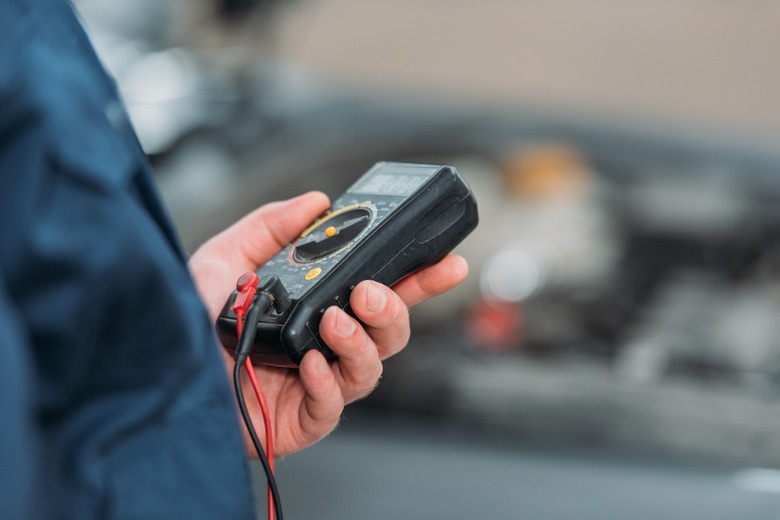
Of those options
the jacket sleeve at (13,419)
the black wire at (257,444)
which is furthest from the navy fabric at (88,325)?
the black wire at (257,444)

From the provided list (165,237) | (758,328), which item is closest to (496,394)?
(758,328)

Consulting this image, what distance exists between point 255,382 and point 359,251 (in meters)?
0.14

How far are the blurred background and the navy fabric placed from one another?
2.57 feet

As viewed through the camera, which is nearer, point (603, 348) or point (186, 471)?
point (186, 471)

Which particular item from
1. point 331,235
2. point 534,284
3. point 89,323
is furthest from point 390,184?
point 534,284

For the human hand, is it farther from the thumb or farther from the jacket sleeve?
the jacket sleeve

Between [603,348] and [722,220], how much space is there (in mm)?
376

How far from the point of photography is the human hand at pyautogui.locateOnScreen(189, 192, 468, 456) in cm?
62

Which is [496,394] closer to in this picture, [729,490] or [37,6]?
[729,490]

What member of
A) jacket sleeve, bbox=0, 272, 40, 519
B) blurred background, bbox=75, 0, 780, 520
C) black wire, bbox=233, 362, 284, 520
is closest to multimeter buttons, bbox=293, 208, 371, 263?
black wire, bbox=233, 362, 284, 520

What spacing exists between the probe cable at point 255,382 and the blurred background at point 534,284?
0.61 m

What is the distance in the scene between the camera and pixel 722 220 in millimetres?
1599

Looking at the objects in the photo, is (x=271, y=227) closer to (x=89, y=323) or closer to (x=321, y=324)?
(x=321, y=324)

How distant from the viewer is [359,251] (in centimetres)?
65
